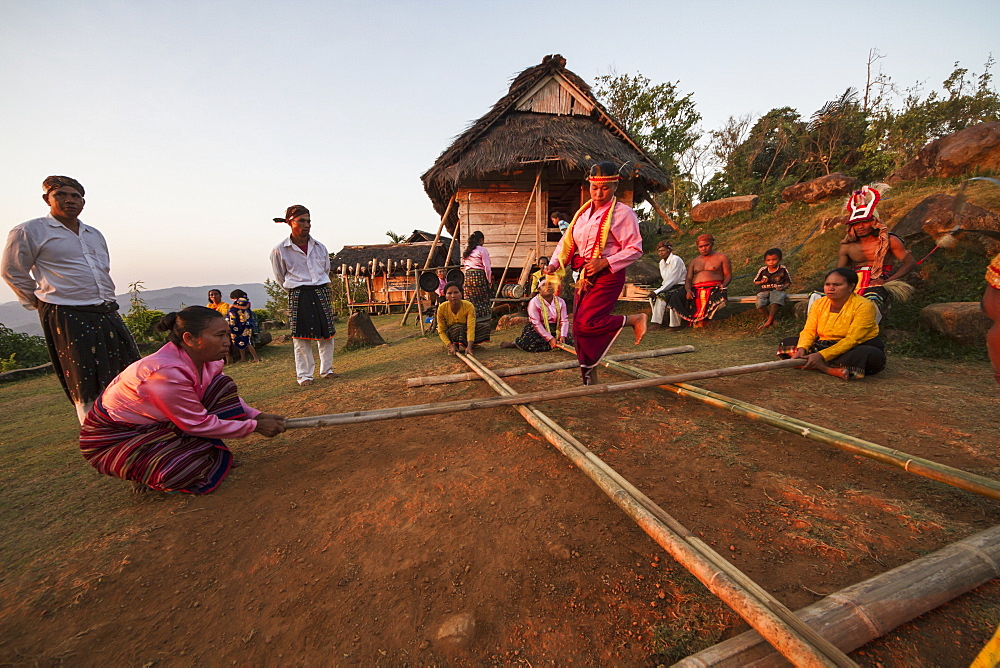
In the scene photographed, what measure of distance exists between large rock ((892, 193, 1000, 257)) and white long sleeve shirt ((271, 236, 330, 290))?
8171mm

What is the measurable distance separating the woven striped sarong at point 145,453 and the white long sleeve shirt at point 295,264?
2526 mm

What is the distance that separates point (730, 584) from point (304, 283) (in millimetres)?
4457

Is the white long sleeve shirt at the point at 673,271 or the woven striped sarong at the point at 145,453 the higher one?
the white long sleeve shirt at the point at 673,271

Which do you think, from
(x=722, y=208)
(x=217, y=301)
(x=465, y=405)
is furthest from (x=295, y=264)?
(x=722, y=208)

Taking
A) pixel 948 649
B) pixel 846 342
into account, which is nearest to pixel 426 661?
pixel 948 649

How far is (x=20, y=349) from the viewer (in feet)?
27.0

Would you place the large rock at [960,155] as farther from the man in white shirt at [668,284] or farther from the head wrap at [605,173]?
the head wrap at [605,173]

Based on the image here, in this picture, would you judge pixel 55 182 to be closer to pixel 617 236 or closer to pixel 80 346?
pixel 80 346

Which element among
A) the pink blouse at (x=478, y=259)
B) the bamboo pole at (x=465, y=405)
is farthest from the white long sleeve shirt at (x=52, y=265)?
the pink blouse at (x=478, y=259)

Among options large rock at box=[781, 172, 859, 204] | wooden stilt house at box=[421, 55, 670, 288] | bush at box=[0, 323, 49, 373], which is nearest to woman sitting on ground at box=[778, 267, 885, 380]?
wooden stilt house at box=[421, 55, 670, 288]

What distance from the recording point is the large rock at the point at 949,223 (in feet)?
16.7

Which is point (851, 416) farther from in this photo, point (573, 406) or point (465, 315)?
point (465, 315)

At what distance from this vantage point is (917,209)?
19.9ft

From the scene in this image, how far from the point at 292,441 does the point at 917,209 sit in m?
9.05
